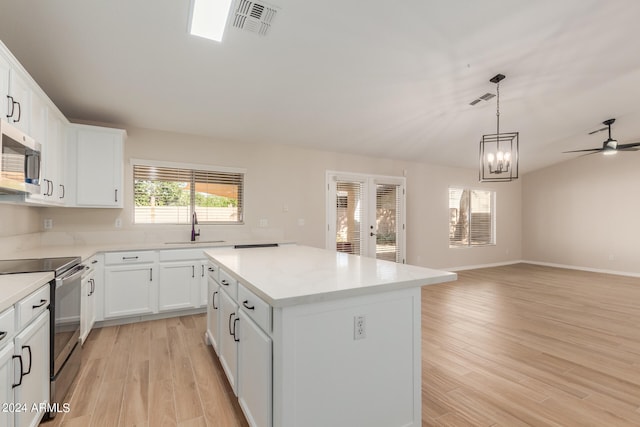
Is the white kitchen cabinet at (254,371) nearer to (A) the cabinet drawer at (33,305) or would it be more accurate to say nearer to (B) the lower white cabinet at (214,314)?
(B) the lower white cabinet at (214,314)

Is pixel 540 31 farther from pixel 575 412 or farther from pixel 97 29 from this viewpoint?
pixel 97 29

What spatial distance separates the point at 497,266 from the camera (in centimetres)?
771

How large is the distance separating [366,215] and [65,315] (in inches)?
181

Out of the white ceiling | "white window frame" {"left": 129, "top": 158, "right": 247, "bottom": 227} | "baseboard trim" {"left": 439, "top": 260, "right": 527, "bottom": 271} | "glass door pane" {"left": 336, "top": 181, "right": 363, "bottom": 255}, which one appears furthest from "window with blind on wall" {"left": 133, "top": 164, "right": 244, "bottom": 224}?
"baseboard trim" {"left": 439, "top": 260, "right": 527, "bottom": 271}

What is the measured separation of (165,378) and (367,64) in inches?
130

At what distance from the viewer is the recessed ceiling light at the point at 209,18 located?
220 centimetres

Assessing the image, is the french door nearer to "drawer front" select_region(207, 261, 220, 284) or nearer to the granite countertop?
"drawer front" select_region(207, 261, 220, 284)

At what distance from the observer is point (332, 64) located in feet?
9.89

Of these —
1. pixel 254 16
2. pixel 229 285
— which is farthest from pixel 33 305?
pixel 254 16

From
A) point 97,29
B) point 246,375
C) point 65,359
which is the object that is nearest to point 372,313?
point 246,375

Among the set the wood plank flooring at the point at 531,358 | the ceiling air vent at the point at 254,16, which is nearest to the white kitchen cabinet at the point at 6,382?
the wood plank flooring at the point at 531,358

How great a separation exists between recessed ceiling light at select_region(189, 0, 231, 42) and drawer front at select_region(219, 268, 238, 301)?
76.6 inches

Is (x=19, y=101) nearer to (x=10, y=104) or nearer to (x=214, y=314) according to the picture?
(x=10, y=104)

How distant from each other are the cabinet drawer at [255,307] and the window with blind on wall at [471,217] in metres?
6.35
